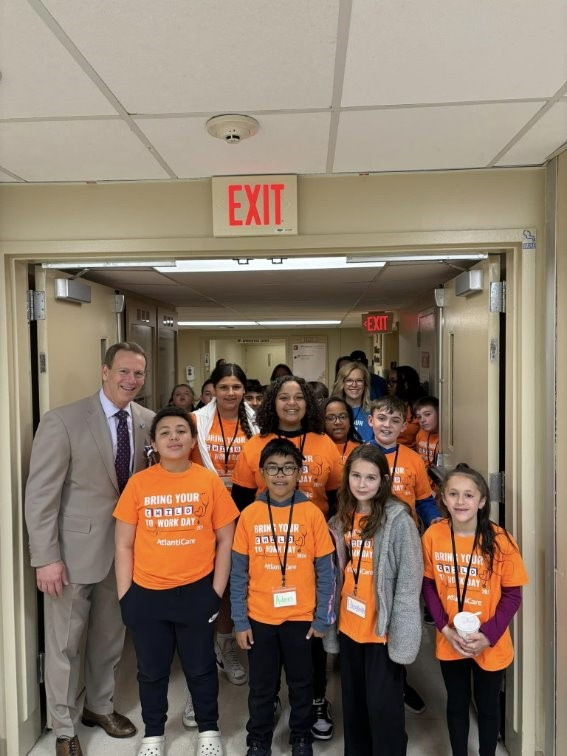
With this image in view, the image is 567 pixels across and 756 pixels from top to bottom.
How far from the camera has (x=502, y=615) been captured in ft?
6.40

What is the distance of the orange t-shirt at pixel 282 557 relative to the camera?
209cm

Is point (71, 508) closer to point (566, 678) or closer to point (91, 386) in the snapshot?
point (91, 386)

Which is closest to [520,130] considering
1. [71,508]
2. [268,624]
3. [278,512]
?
[278,512]

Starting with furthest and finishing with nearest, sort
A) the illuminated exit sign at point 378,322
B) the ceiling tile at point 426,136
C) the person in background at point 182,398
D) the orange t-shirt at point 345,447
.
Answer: the illuminated exit sign at point 378,322 → the person in background at point 182,398 → the orange t-shirt at point 345,447 → the ceiling tile at point 426,136

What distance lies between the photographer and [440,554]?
2045 millimetres

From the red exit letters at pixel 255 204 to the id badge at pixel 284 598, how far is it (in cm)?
154

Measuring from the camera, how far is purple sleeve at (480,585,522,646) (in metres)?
1.94

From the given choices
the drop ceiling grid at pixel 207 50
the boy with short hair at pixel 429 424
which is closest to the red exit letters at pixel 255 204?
the drop ceiling grid at pixel 207 50

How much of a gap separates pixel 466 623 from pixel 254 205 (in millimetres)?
1852

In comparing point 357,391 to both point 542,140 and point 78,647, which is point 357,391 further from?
point 78,647

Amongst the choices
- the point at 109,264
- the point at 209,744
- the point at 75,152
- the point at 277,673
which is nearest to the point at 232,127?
the point at 75,152

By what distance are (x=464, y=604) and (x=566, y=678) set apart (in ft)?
1.75

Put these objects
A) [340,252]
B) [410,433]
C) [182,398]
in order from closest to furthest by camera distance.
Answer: [340,252]
[410,433]
[182,398]

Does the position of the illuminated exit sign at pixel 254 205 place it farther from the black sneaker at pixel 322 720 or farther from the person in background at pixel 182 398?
the person in background at pixel 182 398
